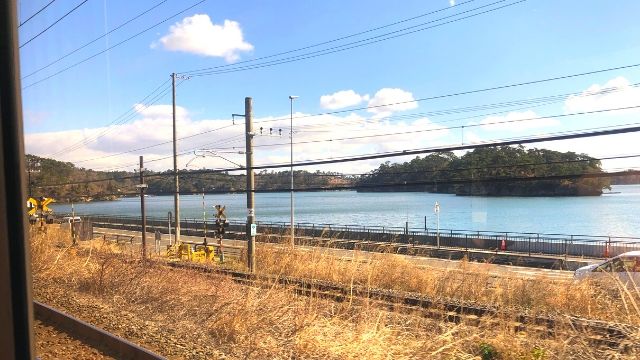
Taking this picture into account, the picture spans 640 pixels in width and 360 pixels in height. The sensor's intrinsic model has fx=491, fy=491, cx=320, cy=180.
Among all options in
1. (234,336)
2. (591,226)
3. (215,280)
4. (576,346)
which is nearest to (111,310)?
(215,280)

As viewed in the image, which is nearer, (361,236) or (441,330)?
(441,330)

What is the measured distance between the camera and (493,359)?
6461 millimetres

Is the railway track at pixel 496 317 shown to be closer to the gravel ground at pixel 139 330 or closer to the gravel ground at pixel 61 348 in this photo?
the gravel ground at pixel 139 330

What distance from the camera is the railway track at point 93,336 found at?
257 inches

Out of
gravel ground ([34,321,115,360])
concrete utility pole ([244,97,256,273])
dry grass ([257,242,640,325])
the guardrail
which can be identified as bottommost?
the guardrail

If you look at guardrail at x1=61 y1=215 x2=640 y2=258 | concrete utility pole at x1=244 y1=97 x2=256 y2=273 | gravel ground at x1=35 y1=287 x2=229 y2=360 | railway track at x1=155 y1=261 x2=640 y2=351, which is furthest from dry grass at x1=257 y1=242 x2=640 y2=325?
guardrail at x1=61 y1=215 x2=640 y2=258

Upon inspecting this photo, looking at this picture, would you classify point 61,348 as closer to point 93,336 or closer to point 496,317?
point 93,336

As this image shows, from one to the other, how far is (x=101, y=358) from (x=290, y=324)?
277 cm

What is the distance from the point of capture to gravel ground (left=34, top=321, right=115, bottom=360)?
22.6ft

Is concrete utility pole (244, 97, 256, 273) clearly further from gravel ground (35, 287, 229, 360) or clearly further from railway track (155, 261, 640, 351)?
gravel ground (35, 287, 229, 360)

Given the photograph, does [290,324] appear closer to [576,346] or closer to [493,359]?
[493,359]

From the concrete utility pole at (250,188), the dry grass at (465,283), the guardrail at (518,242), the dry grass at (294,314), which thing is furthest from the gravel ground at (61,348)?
the guardrail at (518,242)

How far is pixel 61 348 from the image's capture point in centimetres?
732

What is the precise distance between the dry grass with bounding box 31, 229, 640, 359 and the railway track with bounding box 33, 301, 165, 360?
1.59ft
